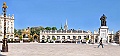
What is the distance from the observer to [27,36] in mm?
86875

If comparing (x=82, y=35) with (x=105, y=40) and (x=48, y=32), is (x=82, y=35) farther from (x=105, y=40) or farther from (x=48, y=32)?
(x=105, y=40)

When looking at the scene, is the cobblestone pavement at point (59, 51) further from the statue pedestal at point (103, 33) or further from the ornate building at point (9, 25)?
the ornate building at point (9, 25)

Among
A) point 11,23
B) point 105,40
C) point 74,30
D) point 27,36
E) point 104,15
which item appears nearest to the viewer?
point 105,40

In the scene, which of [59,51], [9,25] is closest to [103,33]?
[59,51]

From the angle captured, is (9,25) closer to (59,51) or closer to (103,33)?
(103,33)

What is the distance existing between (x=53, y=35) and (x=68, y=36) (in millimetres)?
6974

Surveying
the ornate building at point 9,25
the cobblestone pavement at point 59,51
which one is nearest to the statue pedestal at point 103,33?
the cobblestone pavement at point 59,51

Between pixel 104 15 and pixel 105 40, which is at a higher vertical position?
pixel 104 15

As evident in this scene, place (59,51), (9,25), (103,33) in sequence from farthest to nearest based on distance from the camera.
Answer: (9,25) < (103,33) < (59,51)

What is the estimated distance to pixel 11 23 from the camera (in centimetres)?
10775

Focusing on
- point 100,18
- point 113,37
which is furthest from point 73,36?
point 100,18

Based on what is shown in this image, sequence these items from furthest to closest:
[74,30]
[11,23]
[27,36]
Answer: [74,30] → [11,23] → [27,36]

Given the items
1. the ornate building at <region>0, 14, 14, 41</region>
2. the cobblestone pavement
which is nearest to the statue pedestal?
the cobblestone pavement

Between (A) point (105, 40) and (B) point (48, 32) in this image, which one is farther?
(B) point (48, 32)
